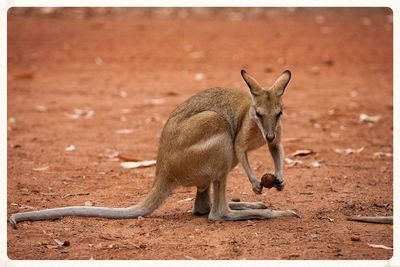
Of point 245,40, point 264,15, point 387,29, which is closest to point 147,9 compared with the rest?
point 264,15

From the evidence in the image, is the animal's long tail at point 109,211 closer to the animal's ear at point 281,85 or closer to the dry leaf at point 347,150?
the animal's ear at point 281,85

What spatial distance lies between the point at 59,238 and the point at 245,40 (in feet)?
34.6

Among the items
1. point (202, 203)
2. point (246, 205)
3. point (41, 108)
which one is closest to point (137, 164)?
point (202, 203)

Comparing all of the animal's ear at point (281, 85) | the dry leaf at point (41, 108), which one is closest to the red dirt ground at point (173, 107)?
the dry leaf at point (41, 108)

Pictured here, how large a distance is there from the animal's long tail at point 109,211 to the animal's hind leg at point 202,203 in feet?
0.91

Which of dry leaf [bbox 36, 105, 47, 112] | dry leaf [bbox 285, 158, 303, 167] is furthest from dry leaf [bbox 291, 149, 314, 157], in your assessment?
dry leaf [bbox 36, 105, 47, 112]

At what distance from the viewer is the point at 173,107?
34.3ft

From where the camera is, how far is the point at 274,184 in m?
5.79

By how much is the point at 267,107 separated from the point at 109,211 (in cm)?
152

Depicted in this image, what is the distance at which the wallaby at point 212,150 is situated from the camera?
5695 millimetres

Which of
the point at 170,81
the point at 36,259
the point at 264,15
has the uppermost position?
the point at 264,15

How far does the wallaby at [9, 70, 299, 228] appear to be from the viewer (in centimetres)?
570

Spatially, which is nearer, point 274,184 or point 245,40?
point 274,184
